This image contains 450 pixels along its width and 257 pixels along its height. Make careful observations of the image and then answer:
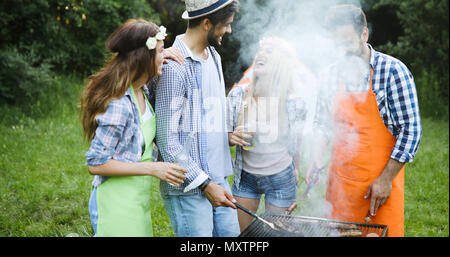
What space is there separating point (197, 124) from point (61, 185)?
9.35 feet

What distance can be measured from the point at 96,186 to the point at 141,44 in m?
0.83

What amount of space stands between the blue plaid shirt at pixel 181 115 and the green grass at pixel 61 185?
4.08 ft

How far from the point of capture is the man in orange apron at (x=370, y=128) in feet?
7.64

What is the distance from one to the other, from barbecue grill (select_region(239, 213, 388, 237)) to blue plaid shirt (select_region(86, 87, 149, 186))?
2.55ft

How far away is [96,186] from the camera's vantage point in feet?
6.86

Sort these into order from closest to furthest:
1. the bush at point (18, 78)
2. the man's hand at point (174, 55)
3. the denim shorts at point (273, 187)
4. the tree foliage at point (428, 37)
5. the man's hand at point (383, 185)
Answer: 1. the man's hand at point (174, 55)
2. the man's hand at point (383, 185)
3. the denim shorts at point (273, 187)
4. the bush at point (18, 78)
5. the tree foliage at point (428, 37)

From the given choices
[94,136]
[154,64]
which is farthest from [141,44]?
[94,136]

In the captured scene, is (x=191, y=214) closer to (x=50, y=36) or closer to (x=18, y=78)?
(x=18, y=78)

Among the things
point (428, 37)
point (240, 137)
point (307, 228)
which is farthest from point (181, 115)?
point (428, 37)

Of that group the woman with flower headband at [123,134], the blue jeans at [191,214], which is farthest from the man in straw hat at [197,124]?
the woman with flower headband at [123,134]

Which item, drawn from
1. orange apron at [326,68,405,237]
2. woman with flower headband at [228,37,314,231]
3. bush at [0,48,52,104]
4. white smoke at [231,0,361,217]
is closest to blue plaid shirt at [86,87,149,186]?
woman with flower headband at [228,37,314,231]

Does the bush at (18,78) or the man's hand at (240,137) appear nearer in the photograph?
the man's hand at (240,137)

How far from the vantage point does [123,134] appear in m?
1.99

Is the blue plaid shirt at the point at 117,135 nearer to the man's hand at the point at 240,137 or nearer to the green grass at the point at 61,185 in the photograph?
the man's hand at the point at 240,137
